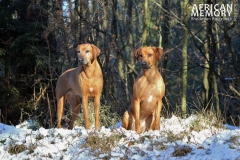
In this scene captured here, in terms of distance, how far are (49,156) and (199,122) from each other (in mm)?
2836

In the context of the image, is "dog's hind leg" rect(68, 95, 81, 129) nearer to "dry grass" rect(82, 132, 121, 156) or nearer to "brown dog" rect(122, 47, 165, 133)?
"brown dog" rect(122, 47, 165, 133)

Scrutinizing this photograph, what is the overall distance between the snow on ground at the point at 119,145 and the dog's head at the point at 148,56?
1089mm

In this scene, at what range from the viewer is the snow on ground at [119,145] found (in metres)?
4.88

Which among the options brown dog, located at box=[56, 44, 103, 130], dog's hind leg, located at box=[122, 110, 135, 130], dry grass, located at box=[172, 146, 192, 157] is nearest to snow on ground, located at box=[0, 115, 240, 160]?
dry grass, located at box=[172, 146, 192, 157]

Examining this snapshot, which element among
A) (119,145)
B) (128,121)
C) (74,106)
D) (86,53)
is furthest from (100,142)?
(74,106)

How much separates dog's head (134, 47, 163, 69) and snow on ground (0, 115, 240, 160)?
109cm

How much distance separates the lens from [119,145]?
17.6ft

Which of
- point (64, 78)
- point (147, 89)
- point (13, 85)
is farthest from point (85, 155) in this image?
point (13, 85)

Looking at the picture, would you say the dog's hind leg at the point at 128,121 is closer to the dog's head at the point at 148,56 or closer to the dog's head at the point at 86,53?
the dog's head at the point at 148,56

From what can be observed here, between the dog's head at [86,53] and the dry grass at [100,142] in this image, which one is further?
the dog's head at [86,53]

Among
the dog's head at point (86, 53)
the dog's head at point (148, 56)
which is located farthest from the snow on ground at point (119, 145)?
the dog's head at point (86, 53)

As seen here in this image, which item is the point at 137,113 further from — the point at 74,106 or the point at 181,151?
the point at 74,106

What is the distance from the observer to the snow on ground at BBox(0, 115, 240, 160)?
4.88m

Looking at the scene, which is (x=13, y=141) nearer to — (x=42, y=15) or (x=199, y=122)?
(x=199, y=122)
